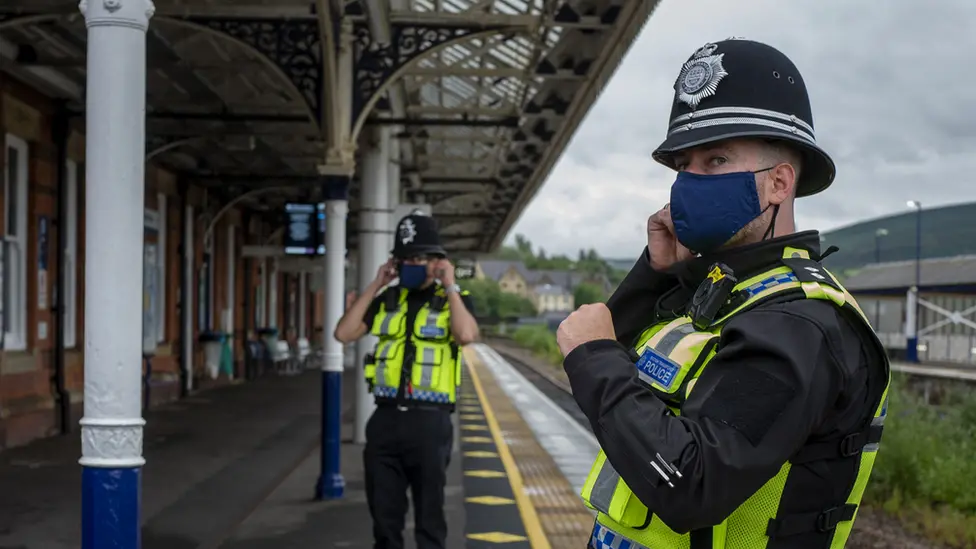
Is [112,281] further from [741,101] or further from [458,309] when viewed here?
[741,101]

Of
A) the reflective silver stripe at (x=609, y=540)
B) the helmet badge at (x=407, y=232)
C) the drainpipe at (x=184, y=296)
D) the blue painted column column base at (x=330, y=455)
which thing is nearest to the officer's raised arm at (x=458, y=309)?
the helmet badge at (x=407, y=232)

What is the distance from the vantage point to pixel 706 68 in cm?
252

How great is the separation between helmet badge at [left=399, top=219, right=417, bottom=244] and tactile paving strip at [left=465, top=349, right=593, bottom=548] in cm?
261

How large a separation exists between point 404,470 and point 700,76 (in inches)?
179

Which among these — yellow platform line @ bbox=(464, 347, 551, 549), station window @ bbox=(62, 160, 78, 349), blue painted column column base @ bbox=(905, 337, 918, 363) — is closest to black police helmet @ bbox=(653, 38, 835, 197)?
yellow platform line @ bbox=(464, 347, 551, 549)

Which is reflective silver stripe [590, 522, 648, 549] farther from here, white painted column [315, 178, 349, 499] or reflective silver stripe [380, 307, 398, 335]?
white painted column [315, 178, 349, 499]

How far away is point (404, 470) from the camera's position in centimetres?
671

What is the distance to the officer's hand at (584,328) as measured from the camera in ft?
8.20

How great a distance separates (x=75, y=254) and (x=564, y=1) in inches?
345

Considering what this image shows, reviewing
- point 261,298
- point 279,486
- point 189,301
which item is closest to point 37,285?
point 279,486

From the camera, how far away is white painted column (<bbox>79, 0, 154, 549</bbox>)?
4602mm

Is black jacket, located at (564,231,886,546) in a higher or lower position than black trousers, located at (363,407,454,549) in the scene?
higher

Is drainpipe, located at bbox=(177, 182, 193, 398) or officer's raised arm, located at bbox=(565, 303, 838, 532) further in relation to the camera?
drainpipe, located at bbox=(177, 182, 193, 398)

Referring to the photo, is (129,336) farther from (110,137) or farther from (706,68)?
(706,68)
